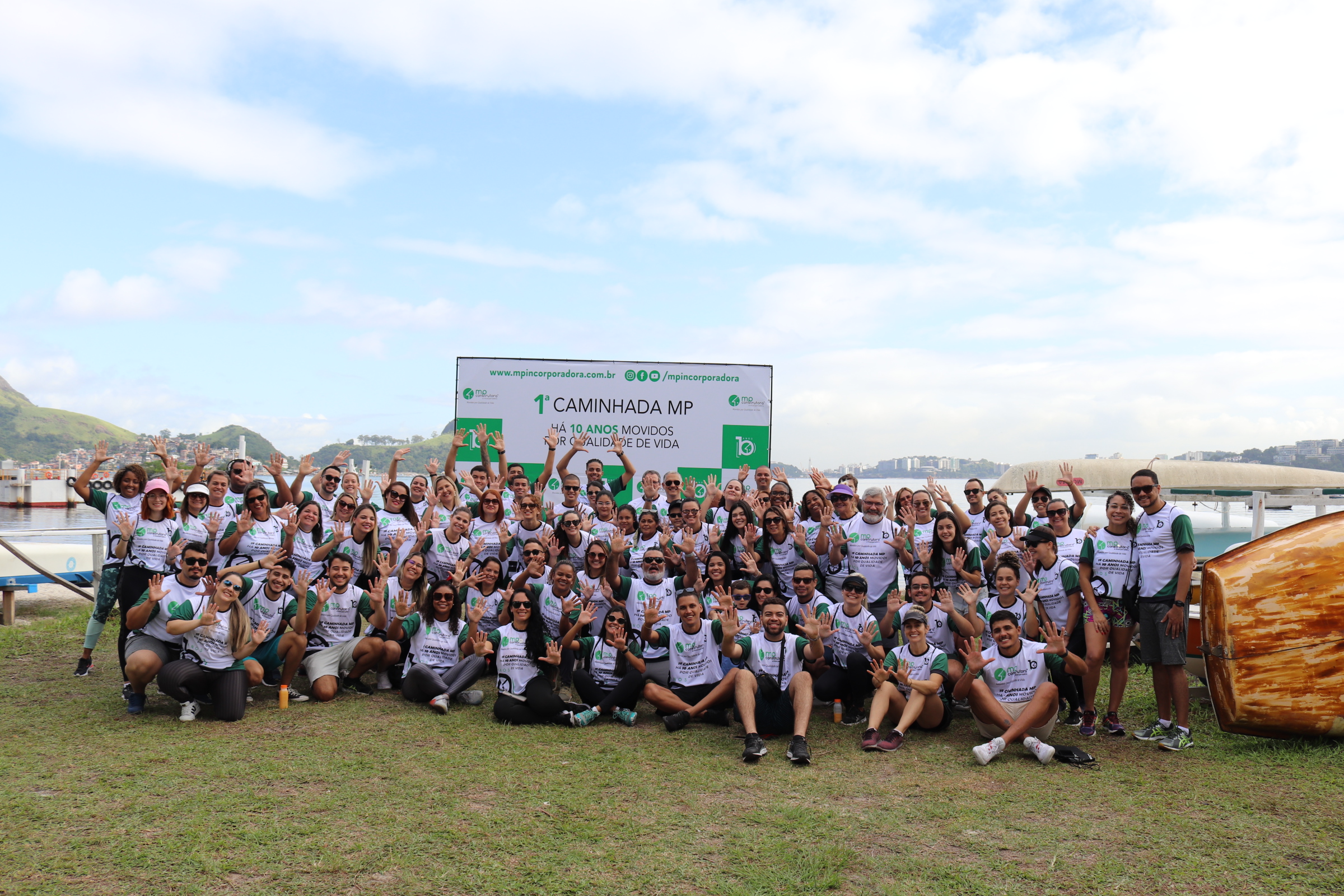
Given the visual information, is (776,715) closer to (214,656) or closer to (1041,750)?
(1041,750)

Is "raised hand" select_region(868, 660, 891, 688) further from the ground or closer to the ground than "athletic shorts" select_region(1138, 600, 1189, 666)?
closer to the ground

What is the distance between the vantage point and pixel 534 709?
625cm

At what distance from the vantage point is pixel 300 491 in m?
8.07

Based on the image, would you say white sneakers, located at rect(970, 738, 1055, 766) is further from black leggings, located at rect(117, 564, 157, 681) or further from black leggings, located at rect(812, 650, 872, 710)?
black leggings, located at rect(117, 564, 157, 681)

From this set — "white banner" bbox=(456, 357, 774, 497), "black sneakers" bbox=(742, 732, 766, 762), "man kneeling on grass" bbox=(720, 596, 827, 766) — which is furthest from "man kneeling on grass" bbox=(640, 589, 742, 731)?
"white banner" bbox=(456, 357, 774, 497)

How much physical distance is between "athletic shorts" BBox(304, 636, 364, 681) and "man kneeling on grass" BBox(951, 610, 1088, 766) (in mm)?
4848

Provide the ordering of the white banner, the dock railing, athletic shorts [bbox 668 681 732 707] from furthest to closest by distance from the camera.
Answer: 1. the white banner
2. the dock railing
3. athletic shorts [bbox 668 681 732 707]

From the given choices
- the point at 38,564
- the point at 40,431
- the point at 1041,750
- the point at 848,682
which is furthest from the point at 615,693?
the point at 40,431

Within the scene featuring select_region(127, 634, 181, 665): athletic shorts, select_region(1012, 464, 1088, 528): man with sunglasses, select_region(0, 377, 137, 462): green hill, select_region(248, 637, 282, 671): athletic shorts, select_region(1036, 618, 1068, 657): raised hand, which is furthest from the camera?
select_region(0, 377, 137, 462): green hill

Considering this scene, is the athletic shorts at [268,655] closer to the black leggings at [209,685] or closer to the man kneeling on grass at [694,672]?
the black leggings at [209,685]

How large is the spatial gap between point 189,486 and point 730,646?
15.5 ft

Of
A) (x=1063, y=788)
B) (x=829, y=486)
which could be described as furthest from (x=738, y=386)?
(x=1063, y=788)

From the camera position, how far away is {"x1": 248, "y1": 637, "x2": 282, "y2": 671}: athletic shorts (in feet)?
22.1

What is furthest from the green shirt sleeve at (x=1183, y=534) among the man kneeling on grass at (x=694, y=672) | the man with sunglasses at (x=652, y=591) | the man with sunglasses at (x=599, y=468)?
the man with sunglasses at (x=599, y=468)
